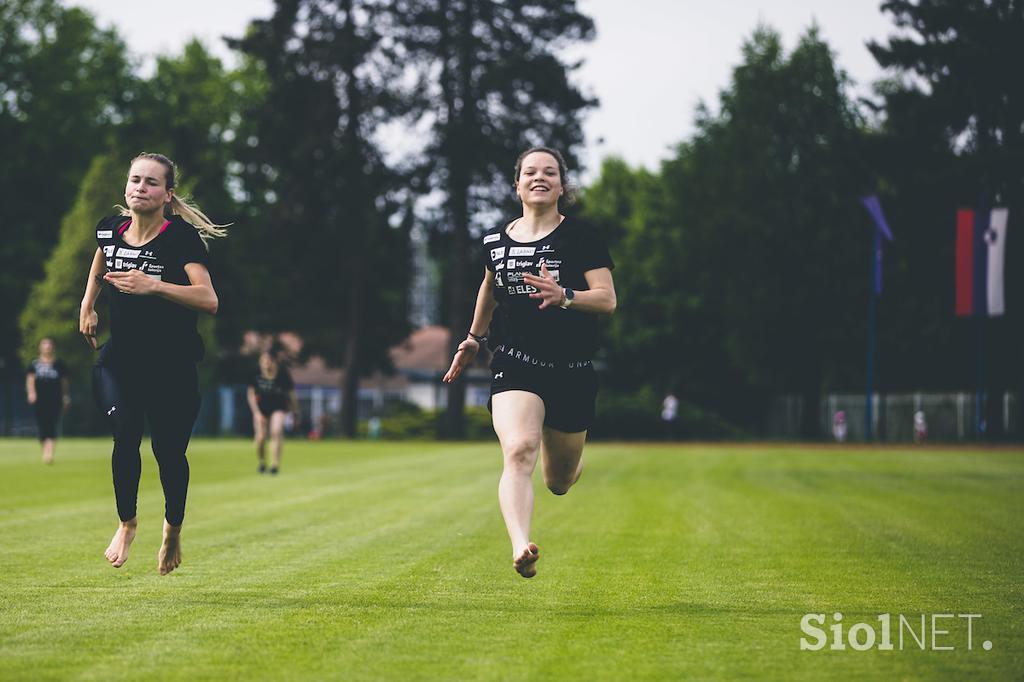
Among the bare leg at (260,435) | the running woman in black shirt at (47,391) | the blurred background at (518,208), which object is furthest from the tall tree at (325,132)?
the bare leg at (260,435)

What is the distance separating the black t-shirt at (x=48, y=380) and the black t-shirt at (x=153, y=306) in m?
18.4

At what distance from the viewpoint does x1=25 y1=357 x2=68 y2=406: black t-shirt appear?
24.5 meters

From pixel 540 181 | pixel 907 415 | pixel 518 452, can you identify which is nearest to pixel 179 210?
pixel 540 181

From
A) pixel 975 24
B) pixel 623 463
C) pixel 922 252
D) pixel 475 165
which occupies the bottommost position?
pixel 623 463

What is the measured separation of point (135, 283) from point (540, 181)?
2193 millimetres

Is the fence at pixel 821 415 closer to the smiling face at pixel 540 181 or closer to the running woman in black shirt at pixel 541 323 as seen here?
the running woman in black shirt at pixel 541 323

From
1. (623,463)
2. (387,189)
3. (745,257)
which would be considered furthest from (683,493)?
(745,257)

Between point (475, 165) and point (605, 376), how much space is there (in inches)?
1096

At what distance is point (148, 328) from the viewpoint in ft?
23.4

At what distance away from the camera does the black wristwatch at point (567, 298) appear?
6.67 meters

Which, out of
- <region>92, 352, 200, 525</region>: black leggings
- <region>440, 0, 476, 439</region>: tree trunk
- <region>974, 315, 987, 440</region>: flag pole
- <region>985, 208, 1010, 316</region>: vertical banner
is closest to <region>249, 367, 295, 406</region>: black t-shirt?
<region>92, 352, 200, 525</region>: black leggings

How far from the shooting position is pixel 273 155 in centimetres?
4866

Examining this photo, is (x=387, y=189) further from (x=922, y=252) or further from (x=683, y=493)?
(x=683, y=493)

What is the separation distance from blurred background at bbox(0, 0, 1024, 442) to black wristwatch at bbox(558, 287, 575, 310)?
27.4 metres
